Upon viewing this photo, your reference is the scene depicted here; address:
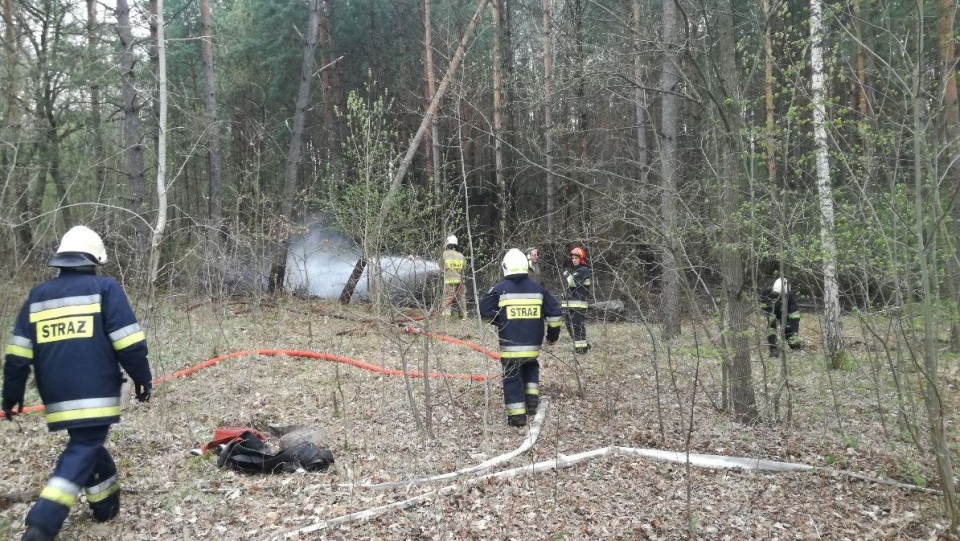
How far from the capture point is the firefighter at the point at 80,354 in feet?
13.1

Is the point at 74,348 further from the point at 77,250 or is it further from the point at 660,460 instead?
the point at 660,460

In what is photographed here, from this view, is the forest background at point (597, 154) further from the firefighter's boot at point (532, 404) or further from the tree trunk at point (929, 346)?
the firefighter's boot at point (532, 404)

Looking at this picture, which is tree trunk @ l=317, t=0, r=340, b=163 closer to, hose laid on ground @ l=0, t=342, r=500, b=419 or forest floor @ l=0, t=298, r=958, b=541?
hose laid on ground @ l=0, t=342, r=500, b=419

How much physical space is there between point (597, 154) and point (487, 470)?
61.0 ft

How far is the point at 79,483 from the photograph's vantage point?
3846 mm

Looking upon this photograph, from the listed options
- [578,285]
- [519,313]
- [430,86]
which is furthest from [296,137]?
[519,313]

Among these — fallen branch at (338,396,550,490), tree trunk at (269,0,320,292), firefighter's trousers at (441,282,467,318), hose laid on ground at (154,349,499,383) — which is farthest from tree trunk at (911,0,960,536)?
tree trunk at (269,0,320,292)

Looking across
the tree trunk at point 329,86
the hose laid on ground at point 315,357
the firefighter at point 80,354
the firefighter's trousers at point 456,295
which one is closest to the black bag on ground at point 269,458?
the firefighter at point 80,354

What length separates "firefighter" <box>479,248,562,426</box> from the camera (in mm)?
6766

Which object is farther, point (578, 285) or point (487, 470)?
point (578, 285)

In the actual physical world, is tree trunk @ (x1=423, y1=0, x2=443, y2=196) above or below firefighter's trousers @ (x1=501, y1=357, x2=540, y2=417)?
above

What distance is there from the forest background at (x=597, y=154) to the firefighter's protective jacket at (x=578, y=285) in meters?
0.46

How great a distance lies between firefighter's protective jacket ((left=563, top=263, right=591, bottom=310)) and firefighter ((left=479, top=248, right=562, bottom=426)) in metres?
3.42

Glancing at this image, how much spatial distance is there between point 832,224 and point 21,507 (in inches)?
255
